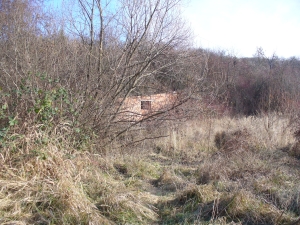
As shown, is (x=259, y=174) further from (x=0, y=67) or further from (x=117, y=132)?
(x=0, y=67)

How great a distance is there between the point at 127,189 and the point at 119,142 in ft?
8.49

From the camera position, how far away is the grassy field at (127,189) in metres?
3.37

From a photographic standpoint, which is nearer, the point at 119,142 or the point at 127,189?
the point at 127,189

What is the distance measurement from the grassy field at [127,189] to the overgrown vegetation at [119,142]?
0.02m

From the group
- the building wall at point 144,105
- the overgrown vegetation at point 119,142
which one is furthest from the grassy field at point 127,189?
the building wall at point 144,105

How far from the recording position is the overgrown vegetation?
3.55 metres

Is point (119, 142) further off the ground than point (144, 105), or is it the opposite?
point (144, 105)

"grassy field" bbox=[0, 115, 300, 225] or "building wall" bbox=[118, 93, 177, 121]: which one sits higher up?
"building wall" bbox=[118, 93, 177, 121]

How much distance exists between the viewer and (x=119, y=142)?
686 centimetres

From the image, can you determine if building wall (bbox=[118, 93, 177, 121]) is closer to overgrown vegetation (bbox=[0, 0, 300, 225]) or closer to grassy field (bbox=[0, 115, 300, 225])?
overgrown vegetation (bbox=[0, 0, 300, 225])

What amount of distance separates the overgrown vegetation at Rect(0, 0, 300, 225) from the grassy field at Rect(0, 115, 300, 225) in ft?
0.06

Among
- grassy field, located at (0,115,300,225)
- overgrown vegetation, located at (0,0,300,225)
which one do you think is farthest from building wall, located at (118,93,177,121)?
grassy field, located at (0,115,300,225)

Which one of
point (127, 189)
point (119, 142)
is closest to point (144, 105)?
point (119, 142)

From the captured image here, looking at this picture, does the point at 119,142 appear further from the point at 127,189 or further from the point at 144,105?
the point at 127,189
